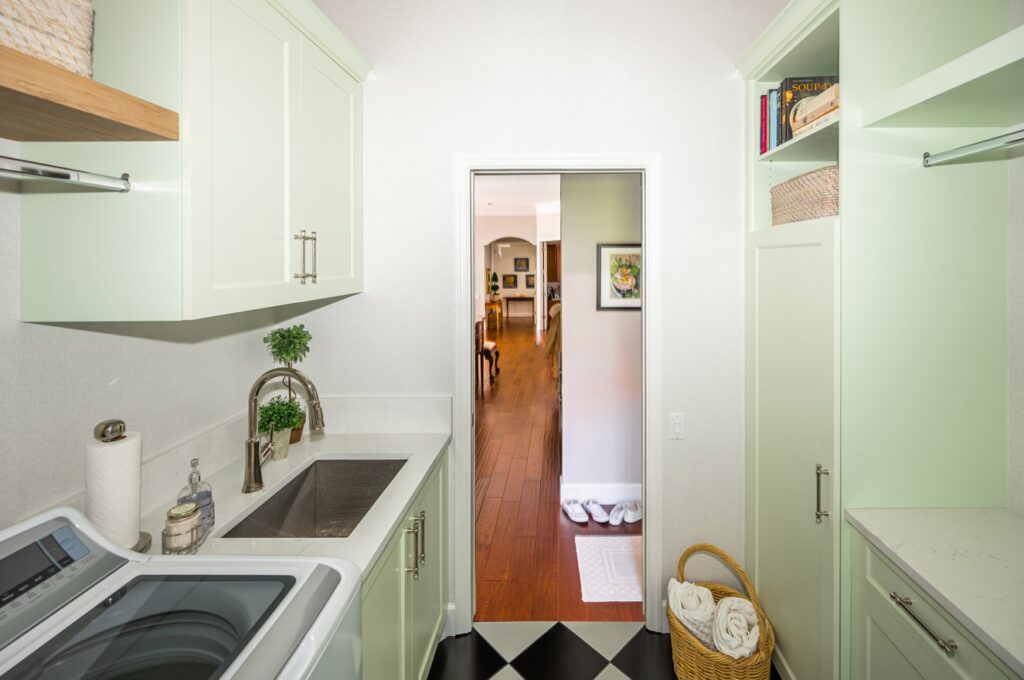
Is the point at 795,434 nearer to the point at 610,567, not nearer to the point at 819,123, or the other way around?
the point at 819,123

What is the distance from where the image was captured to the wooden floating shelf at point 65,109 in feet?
2.80

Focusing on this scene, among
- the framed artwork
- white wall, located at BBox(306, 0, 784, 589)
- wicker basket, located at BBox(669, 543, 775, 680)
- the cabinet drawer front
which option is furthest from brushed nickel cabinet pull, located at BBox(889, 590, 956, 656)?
the framed artwork

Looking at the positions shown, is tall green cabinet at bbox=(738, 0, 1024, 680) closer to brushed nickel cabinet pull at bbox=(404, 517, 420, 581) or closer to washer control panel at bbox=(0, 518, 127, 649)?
brushed nickel cabinet pull at bbox=(404, 517, 420, 581)

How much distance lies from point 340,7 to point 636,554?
3.04m

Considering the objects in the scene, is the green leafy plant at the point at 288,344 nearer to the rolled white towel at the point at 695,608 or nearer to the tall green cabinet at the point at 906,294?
the rolled white towel at the point at 695,608

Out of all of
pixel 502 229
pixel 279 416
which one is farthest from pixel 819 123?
pixel 502 229

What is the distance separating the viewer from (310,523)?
1961 mm

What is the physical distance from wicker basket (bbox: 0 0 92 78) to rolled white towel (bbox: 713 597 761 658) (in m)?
2.37

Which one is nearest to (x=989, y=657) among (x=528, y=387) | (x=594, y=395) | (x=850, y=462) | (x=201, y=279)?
(x=850, y=462)

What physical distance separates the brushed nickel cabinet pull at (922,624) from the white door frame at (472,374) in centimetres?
99

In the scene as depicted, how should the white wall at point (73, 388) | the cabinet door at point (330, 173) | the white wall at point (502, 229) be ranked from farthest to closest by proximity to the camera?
1. the white wall at point (502, 229)
2. the cabinet door at point (330, 173)
3. the white wall at point (73, 388)

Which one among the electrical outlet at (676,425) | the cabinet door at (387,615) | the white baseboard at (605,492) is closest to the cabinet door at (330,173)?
the cabinet door at (387,615)

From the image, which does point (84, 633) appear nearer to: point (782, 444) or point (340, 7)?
point (782, 444)

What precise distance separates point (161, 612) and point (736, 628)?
183 cm
